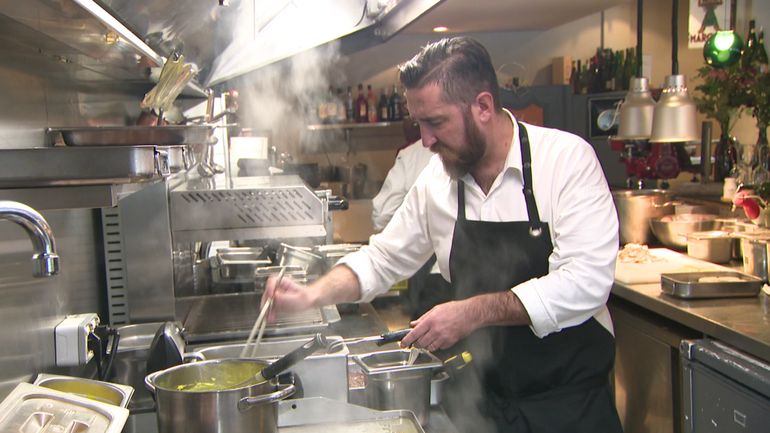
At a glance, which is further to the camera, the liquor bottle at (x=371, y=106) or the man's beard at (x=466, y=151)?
the liquor bottle at (x=371, y=106)

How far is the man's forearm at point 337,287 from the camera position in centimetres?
224

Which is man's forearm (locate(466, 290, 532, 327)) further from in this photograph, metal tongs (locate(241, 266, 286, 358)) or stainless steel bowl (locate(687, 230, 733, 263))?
stainless steel bowl (locate(687, 230, 733, 263))

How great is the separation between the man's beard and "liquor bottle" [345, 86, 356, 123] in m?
5.63

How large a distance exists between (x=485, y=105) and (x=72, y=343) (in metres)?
1.31

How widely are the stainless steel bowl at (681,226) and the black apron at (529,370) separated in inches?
79.9

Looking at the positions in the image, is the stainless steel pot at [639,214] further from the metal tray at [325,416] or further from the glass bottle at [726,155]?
the metal tray at [325,416]

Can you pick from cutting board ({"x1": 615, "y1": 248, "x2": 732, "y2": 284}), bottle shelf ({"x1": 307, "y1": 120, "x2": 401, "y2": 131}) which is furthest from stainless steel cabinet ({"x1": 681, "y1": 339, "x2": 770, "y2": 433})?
bottle shelf ({"x1": 307, "y1": 120, "x2": 401, "y2": 131})

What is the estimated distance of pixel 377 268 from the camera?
2426 millimetres

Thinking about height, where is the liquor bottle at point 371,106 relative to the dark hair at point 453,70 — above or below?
above

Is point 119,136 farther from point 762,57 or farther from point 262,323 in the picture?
point 762,57

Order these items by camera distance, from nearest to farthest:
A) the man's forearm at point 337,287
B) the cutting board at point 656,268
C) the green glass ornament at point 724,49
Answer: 1. the man's forearm at point 337,287
2. the cutting board at point 656,268
3. the green glass ornament at point 724,49

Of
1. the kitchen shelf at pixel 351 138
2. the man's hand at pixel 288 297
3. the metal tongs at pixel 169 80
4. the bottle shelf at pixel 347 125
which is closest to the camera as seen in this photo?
the metal tongs at pixel 169 80

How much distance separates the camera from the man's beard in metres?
2.16

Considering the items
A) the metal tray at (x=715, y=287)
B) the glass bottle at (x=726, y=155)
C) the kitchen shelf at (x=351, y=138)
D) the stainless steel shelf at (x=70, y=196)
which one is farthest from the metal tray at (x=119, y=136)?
the kitchen shelf at (x=351, y=138)
